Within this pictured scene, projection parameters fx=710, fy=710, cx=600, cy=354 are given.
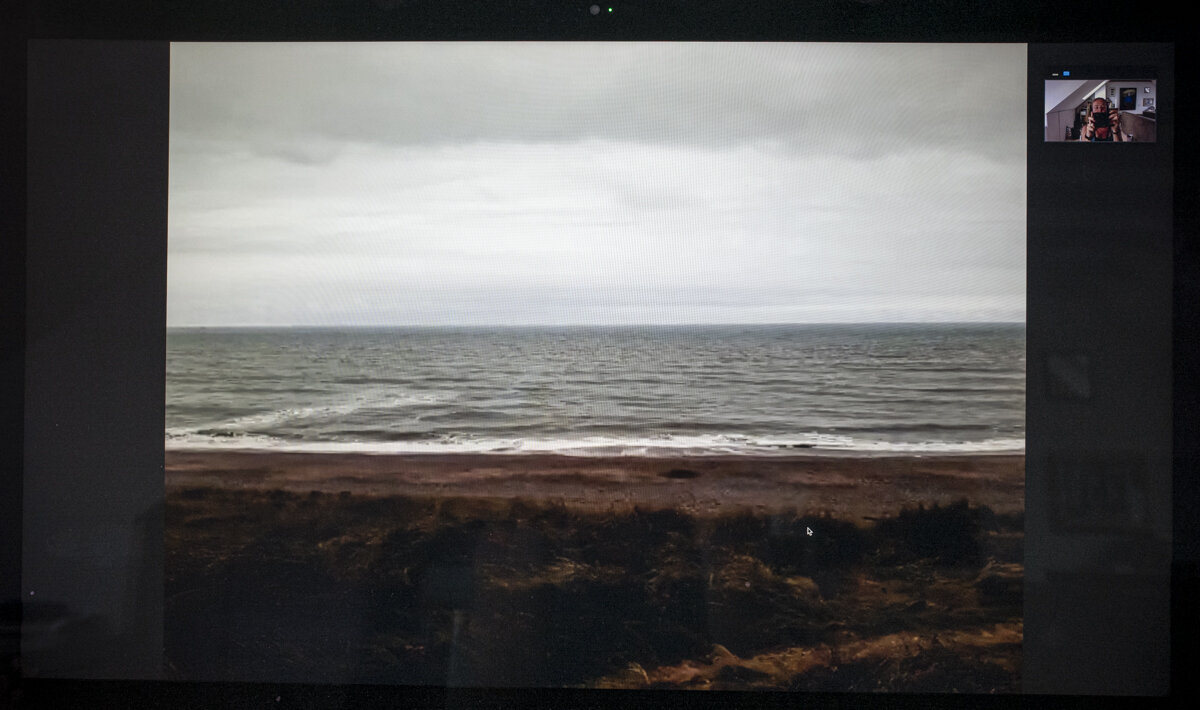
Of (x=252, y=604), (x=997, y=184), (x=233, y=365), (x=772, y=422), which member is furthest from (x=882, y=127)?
(x=252, y=604)

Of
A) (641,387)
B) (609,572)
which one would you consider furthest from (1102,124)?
(609,572)

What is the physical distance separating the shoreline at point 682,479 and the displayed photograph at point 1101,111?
0.88 meters

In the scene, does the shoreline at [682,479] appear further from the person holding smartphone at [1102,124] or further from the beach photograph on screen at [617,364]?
the person holding smartphone at [1102,124]

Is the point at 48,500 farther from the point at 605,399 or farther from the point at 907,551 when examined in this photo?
the point at 907,551

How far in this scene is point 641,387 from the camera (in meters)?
1.94

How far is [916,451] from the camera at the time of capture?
76.0 inches

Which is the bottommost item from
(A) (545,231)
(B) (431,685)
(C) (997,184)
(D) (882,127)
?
(B) (431,685)

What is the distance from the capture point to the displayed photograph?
1.90m

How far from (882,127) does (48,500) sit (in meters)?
2.55

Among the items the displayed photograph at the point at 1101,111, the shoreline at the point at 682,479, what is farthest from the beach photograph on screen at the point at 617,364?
the displayed photograph at the point at 1101,111

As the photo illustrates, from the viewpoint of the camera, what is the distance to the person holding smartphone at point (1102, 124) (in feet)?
6.24

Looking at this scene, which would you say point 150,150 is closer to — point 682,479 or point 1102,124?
point 682,479

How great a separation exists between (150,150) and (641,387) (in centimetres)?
154

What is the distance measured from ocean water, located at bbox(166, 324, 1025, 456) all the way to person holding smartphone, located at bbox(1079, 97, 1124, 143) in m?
0.55
